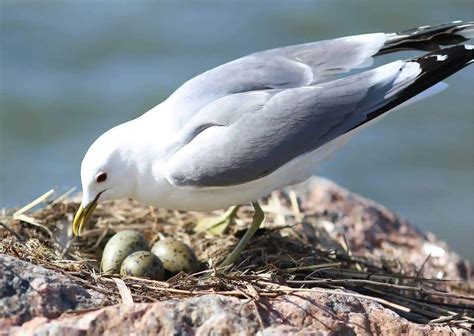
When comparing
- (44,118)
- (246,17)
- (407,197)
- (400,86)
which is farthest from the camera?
(246,17)

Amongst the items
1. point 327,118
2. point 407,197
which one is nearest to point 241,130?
point 327,118

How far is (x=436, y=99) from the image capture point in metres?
12.1

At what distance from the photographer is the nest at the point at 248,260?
4.59 meters

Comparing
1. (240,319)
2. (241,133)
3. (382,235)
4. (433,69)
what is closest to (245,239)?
(241,133)

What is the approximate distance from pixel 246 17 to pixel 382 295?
8420mm

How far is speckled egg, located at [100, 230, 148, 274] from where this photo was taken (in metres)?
5.54

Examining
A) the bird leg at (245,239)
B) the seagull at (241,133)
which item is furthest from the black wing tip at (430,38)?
the bird leg at (245,239)

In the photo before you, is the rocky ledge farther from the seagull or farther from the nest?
the seagull

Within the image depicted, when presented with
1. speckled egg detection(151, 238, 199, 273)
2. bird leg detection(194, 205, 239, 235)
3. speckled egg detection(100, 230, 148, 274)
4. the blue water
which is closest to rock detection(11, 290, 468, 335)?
speckled egg detection(151, 238, 199, 273)

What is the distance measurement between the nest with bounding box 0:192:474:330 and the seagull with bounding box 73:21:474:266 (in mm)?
299

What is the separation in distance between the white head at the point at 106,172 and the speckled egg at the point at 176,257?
365 mm

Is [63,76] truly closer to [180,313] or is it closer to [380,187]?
[380,187]

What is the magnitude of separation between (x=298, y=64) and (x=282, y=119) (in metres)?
0.57

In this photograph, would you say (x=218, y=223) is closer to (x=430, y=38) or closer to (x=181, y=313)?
(x=430, y=38)
